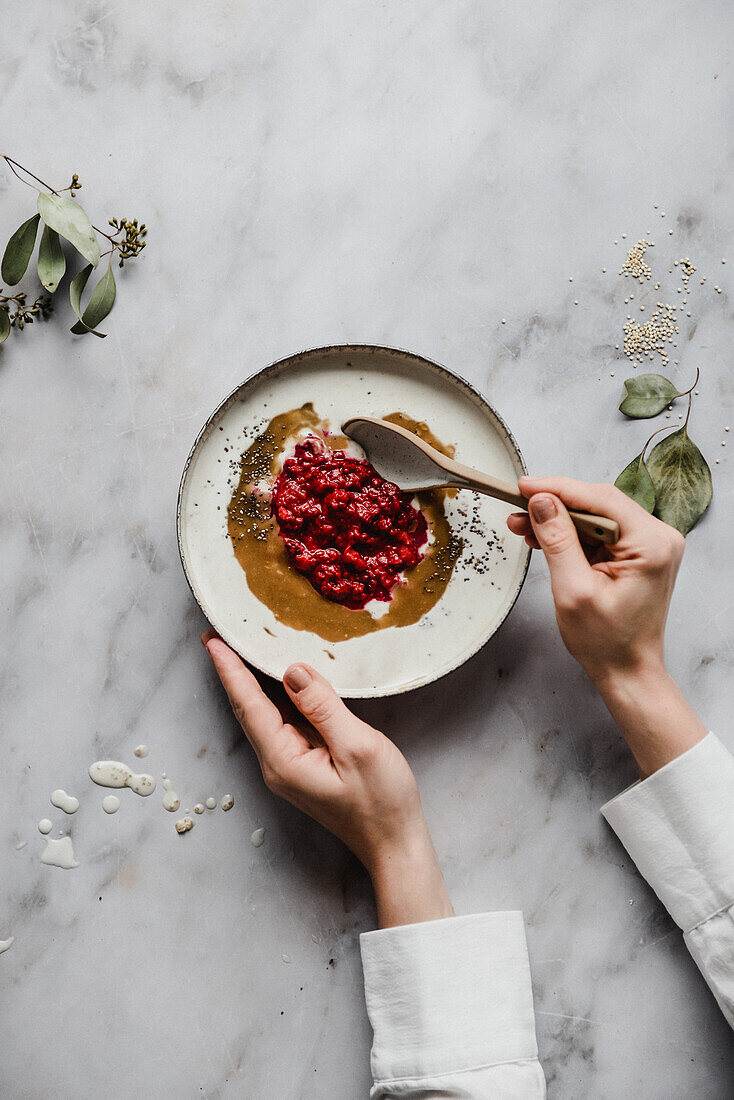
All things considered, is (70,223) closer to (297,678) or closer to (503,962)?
(297,678)

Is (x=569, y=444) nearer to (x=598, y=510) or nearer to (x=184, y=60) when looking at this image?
(x=598, y=510)

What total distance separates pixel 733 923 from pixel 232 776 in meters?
0.85

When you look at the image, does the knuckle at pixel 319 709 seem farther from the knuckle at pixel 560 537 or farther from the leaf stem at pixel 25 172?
the leaf stem at pixel 25 172

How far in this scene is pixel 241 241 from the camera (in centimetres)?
144

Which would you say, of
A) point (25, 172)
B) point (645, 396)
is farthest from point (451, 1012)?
point (25, 172)

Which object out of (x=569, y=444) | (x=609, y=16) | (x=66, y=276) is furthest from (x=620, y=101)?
(x=66, y=276)

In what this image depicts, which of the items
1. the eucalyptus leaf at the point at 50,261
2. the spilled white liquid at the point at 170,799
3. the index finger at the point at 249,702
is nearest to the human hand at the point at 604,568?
the index finger at the point at 249,702

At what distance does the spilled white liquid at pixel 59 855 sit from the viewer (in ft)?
4.62

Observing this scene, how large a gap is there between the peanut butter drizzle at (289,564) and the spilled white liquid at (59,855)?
1.83 feet

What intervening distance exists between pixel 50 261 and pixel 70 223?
8 centimetres

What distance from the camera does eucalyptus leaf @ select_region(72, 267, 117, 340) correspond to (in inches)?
54.9

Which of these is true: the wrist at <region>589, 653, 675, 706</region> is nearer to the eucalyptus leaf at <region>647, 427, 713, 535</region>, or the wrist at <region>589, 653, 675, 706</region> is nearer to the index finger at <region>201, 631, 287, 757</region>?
the eucalyptus leaf at <region>647, 427, 713, 535</region>

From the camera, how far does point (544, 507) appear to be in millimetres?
1200

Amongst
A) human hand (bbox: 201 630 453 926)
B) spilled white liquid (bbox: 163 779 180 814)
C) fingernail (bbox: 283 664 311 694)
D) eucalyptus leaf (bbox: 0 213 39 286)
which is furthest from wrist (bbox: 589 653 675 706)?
eucalyptus leaf (bbox: 0 213 39 286)
